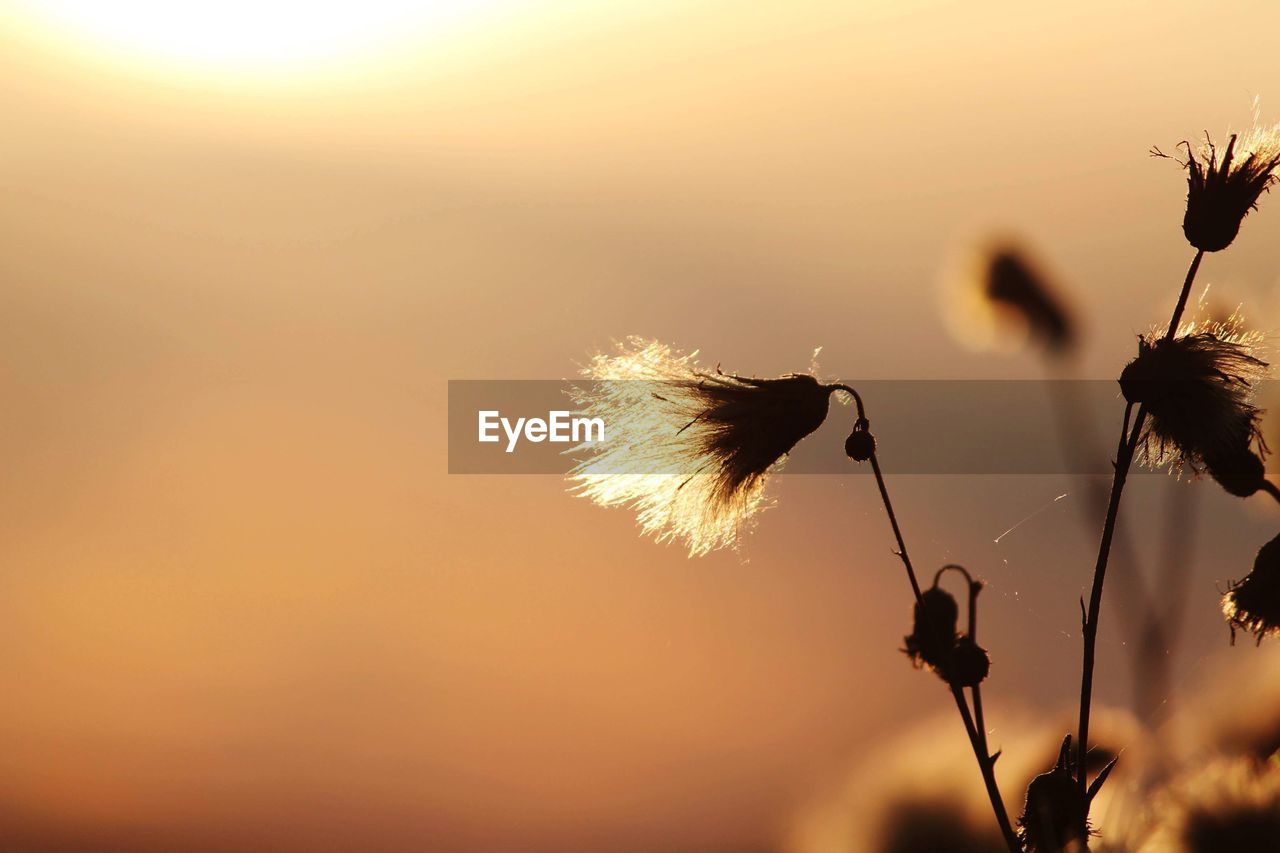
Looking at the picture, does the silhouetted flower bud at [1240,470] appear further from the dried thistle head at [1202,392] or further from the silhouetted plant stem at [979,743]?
the silhouetted plant stem at [979,743]

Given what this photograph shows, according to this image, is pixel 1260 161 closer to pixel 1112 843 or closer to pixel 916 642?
pixel 916 642

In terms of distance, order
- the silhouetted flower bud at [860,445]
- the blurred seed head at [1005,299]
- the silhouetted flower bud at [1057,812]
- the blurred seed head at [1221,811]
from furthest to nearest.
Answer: the blurred seed head at [1005,299], the silhouetted flower bud at [860,445], the silhouetted flower bud at [1057,812], the blurred seed head at [1221,811]

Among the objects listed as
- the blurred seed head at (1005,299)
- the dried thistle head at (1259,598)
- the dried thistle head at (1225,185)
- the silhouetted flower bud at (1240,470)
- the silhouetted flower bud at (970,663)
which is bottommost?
the silhouetted flower bud at (970,663)

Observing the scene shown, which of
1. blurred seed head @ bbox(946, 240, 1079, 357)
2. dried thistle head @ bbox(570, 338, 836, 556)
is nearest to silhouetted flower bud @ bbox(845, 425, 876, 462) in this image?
dried thistle head @ bbox(570, 338, 836, 556)

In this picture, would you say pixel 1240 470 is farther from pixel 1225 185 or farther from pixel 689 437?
pixel 689 437

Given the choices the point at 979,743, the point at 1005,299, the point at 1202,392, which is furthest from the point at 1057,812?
the point at 1005,299

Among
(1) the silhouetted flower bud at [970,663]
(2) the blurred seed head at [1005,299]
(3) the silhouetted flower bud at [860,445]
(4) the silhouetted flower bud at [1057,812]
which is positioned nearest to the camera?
(4) the silhouetted flower bud at [1057,812]

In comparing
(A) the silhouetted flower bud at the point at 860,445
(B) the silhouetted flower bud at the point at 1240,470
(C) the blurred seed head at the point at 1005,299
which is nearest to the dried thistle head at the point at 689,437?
(A) the silhouetted flower bud at the point at 860,445
